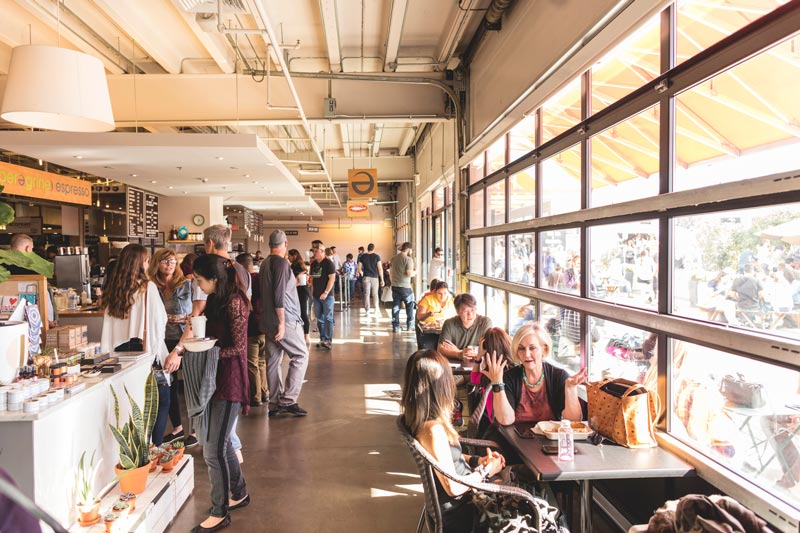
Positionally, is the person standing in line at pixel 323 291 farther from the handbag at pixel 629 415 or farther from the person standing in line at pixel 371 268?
the handbag at pixel 629 415

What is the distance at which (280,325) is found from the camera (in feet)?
16.1

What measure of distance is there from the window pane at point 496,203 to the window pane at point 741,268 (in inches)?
136

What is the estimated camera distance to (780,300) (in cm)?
204

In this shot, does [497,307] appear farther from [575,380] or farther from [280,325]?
[575,380]

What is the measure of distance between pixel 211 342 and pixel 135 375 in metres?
0.94

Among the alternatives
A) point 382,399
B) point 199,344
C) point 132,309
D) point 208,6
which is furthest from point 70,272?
point 199,344

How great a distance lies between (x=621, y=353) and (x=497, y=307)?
335cm

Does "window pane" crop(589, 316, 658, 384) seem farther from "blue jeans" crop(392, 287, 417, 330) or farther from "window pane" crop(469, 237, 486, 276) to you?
"blue jeans" crop(392, 287, 417, 330)

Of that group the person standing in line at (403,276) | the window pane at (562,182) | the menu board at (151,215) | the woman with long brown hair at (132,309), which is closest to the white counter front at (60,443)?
the woman with long brown hair at (132,309)

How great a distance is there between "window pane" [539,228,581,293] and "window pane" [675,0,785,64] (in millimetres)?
1592

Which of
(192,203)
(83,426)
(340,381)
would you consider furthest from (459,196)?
(192,203)

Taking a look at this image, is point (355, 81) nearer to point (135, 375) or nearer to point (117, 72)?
point (117, 72)

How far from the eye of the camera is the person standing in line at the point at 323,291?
332 inches

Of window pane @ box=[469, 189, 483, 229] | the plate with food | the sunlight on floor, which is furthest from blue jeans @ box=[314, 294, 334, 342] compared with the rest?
the plate with food
